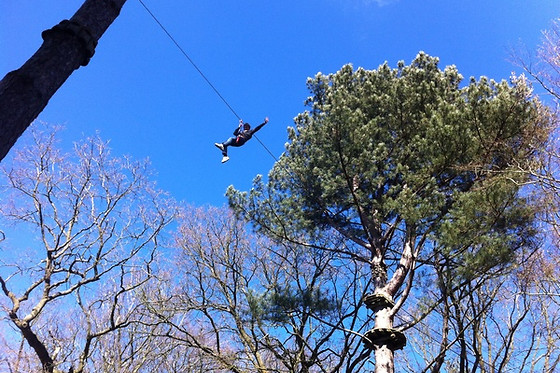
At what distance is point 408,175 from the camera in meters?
5.86

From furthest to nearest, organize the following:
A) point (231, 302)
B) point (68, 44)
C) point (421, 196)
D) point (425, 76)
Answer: point (231, 302) < point (425, 76) < point (421, 196) < point (68, 44)

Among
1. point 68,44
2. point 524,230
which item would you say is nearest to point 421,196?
point 524,230

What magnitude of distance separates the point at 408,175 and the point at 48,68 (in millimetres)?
5143

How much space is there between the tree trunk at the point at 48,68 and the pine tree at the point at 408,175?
175 inches

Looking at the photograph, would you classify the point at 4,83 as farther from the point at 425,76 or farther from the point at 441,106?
the point at 425,76

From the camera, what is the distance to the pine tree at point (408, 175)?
5281 mm

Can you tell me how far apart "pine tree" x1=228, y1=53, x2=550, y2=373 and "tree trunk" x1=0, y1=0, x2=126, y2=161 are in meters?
4.43

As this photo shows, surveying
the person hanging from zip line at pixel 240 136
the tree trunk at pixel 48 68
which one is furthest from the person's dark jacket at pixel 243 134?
the tree trunk at pixel 48 68

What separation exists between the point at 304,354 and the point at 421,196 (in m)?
3.87

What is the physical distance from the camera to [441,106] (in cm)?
599

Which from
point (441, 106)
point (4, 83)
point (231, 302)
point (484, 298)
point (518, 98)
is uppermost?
point (518, 98)

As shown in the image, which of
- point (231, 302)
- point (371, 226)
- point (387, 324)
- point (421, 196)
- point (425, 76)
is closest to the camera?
point (387, 324)

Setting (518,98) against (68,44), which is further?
(518,98)

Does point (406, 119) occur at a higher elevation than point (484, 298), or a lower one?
higher
